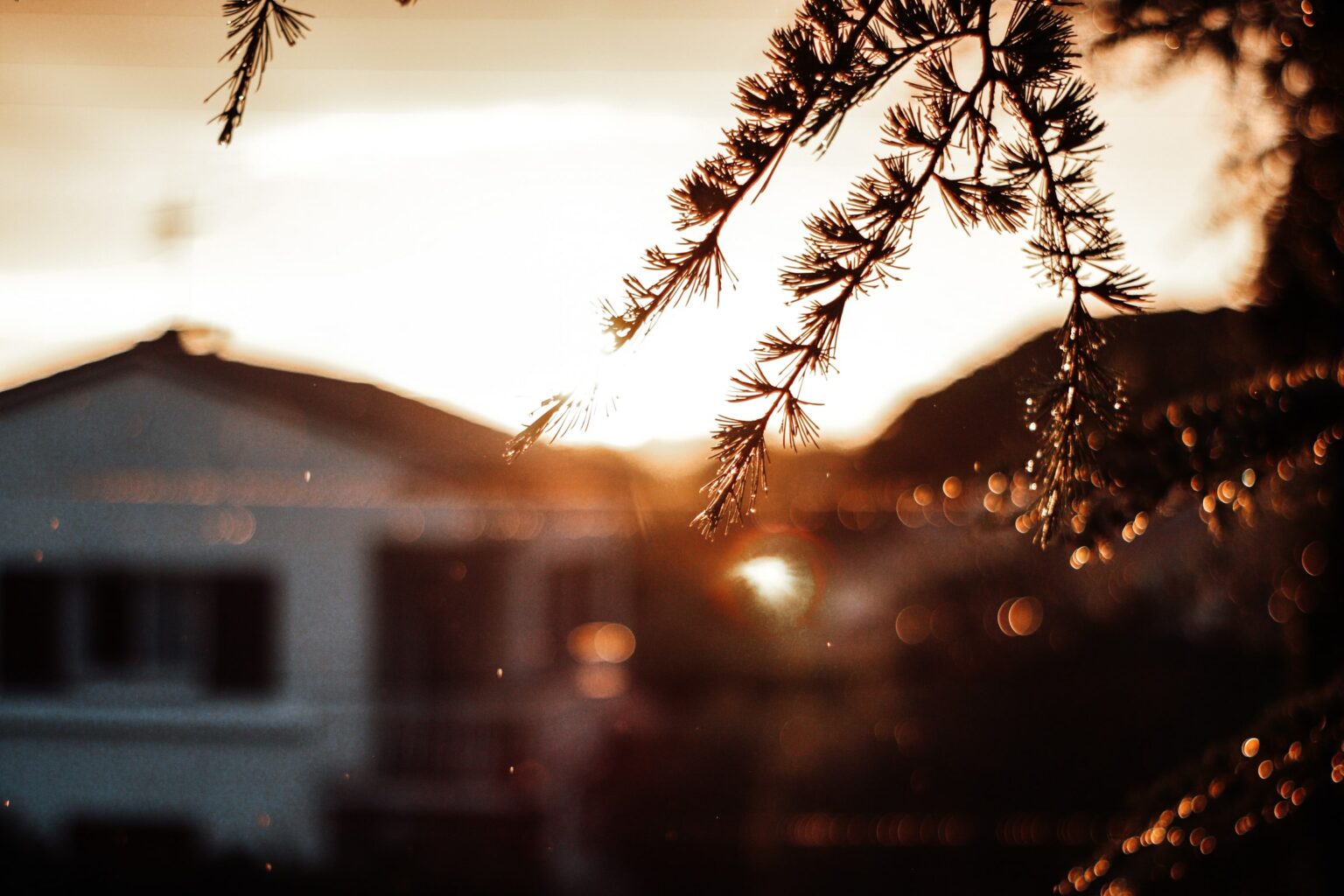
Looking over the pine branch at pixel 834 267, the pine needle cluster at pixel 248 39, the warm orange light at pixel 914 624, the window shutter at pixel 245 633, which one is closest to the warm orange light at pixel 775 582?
the pine branch at pixel 834 267

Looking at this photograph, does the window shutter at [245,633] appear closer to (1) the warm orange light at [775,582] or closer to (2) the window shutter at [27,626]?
(2) the window shutter at [27,626]

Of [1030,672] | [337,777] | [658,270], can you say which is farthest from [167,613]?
[1030,672]

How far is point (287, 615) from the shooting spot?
2.85m

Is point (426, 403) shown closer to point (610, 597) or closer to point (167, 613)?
point (167, 613)

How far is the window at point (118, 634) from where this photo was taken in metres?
1.95

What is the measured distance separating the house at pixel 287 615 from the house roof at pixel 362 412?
11 millimetres

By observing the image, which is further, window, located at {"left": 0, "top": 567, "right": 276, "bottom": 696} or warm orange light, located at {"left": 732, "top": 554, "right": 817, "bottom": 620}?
window, located at {"left": 0, "top": 567, "right": 276, "bottom": 696}

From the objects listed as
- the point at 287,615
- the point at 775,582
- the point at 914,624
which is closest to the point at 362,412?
the point at 775,582

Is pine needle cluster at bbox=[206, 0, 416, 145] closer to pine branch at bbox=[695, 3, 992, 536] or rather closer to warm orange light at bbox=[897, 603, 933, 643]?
pine branch at bbox=[695, 3, 992, 536]

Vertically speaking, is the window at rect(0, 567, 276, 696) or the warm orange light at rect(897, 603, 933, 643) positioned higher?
the window at rect(0, 567, 276, 696)

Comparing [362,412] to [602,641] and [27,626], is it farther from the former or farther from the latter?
[602,641]

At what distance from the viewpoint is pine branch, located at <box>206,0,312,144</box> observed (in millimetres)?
559

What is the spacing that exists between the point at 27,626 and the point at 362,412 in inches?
36.1

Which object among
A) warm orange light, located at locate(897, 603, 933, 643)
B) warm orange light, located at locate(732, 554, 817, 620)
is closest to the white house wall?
warm orange light, located at locate(897, 603, 933, 643)
